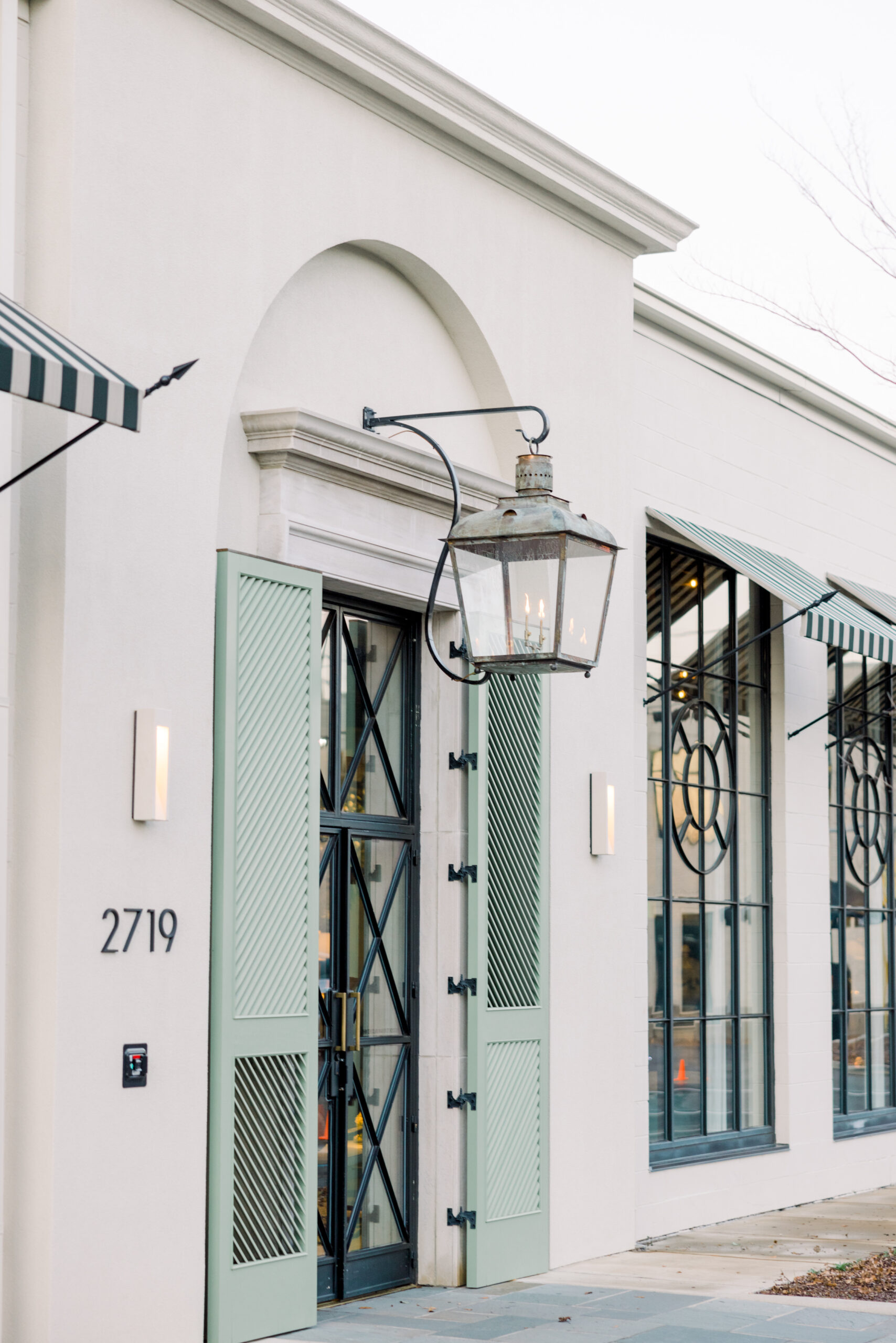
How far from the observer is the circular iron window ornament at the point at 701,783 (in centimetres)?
983

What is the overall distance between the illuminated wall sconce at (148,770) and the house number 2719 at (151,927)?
34 centimetres

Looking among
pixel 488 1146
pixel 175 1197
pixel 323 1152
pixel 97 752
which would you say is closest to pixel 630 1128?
pixel 488 1146

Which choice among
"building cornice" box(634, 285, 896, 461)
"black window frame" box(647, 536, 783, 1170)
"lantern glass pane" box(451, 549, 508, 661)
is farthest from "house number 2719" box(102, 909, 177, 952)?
"building cornice" box(634, 285, 896, 461)

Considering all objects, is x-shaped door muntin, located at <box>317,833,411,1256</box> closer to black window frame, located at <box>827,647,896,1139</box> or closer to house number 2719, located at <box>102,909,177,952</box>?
house number 2719, located at <box>102,909,177,952</box>

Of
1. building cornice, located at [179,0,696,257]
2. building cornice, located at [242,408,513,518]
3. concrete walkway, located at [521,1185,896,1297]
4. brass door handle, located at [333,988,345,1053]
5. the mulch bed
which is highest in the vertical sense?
building cornice, located at [179,0,696,257]

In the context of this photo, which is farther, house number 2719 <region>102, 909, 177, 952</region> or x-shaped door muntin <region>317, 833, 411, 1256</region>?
x-shaped door muntin <region>317, 833, 411, 1256</region>

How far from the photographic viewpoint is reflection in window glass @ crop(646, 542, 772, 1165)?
9.55m

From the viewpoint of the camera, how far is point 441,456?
7.37 m

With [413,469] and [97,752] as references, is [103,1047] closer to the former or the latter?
[97,752]

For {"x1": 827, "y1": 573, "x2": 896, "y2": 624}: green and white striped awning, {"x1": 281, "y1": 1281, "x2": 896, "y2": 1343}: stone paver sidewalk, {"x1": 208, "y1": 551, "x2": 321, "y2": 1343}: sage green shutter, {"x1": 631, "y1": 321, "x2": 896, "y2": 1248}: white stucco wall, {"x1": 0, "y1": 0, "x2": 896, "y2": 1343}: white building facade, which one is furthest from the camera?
{"x1": 827, "y1": 573, "x2": 896, "y2": 624}: green and white striped awning

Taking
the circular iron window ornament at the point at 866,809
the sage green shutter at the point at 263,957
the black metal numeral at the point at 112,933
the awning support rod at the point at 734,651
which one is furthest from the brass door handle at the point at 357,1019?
the circular iron window ornament at the point at 866,809

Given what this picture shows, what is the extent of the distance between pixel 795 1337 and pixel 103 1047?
2930 mm

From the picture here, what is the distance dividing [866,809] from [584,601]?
599 cm

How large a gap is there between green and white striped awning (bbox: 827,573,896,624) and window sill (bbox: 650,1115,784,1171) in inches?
143
